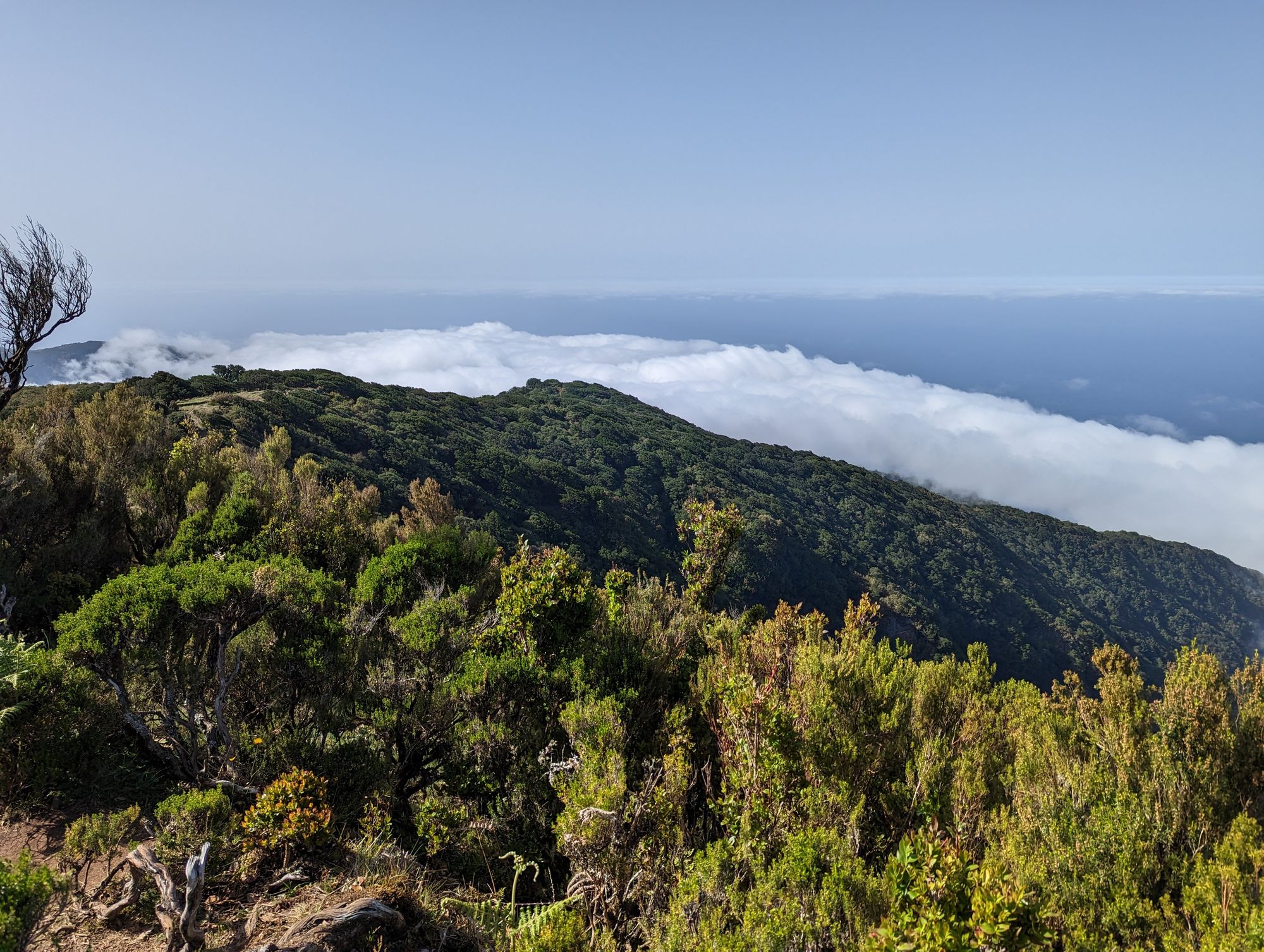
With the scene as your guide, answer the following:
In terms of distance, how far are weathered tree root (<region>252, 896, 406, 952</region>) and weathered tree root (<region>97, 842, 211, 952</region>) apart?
0.55 meters

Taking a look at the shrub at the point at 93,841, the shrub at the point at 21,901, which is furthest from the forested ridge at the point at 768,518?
the shrub at the point at 21,901

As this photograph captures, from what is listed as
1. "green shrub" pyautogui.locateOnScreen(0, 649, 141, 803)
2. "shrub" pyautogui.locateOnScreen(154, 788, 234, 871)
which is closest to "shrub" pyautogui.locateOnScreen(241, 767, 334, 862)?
"shrub" pyautogui.locateOnScreen(154, 788, 234, 871)

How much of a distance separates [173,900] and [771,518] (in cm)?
6928

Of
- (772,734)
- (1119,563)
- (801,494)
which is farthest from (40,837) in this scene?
(1119,563)

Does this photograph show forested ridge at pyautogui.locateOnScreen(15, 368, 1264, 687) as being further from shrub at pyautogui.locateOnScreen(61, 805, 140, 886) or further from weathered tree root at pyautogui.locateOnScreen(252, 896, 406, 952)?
weathered tree root at pyautogui.locateOnScreen(252, 896, 406, 952)

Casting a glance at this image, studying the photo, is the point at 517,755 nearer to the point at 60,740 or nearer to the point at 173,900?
the point at 173,900

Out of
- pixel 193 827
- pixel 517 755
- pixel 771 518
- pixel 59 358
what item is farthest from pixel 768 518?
pixel 59 358

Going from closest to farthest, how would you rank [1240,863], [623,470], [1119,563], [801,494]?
[1240,863], [623,470], [801,494], [1119,563]

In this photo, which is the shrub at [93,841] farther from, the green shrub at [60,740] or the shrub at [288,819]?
the green shrub at [60,740]

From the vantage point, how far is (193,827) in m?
6.19

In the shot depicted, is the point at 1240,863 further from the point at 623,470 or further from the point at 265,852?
the point at 623,470

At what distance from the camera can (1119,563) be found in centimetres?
10675

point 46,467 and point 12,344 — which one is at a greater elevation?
point 12,344

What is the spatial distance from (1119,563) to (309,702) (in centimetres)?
13137
